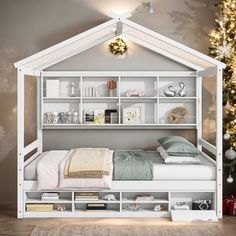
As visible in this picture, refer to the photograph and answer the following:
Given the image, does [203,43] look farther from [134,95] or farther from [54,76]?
[54,76]

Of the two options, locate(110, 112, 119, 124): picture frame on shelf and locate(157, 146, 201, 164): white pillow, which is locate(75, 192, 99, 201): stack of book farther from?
locate(110, 112, 119, 124): picture frame on shelf

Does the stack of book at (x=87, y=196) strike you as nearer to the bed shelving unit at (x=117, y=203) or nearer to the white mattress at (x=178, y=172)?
the bed shelving unit at (x=117, y=203)

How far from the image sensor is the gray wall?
6.15 m

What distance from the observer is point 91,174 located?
4.99 meters

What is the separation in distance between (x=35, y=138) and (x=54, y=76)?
778 mm

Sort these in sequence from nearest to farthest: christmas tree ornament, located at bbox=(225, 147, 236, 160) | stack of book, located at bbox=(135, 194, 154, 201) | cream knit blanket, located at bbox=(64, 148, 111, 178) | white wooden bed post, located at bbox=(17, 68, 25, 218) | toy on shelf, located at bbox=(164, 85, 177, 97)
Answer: cream knit blanket, located at bbox=(64, 148, 111, 178) → white wooden bed post, located at bbox=(17, 68, 25, 218) → stack of book, located at bbox=(135, 194, 154, 201) → christmas tree ornament, located at bbox=(225, 147, 236, 160) → toy on shelf, located at bbox=(164, 85, 177, 97)

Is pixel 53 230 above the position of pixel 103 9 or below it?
below

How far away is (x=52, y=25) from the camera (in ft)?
20.2

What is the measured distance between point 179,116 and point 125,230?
1883 mm

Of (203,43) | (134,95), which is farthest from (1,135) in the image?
(203,43)

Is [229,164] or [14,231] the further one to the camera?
[229,164]

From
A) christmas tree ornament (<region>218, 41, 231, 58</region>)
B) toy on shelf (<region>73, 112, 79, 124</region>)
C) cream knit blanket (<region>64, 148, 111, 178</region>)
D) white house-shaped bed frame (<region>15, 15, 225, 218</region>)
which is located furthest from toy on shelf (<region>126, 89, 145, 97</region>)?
cream knit blanket (<region>64, 148, 111, 178</region>)

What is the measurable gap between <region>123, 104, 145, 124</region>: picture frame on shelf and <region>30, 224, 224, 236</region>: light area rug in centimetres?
161

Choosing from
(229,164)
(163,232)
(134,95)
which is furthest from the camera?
(134,95)
